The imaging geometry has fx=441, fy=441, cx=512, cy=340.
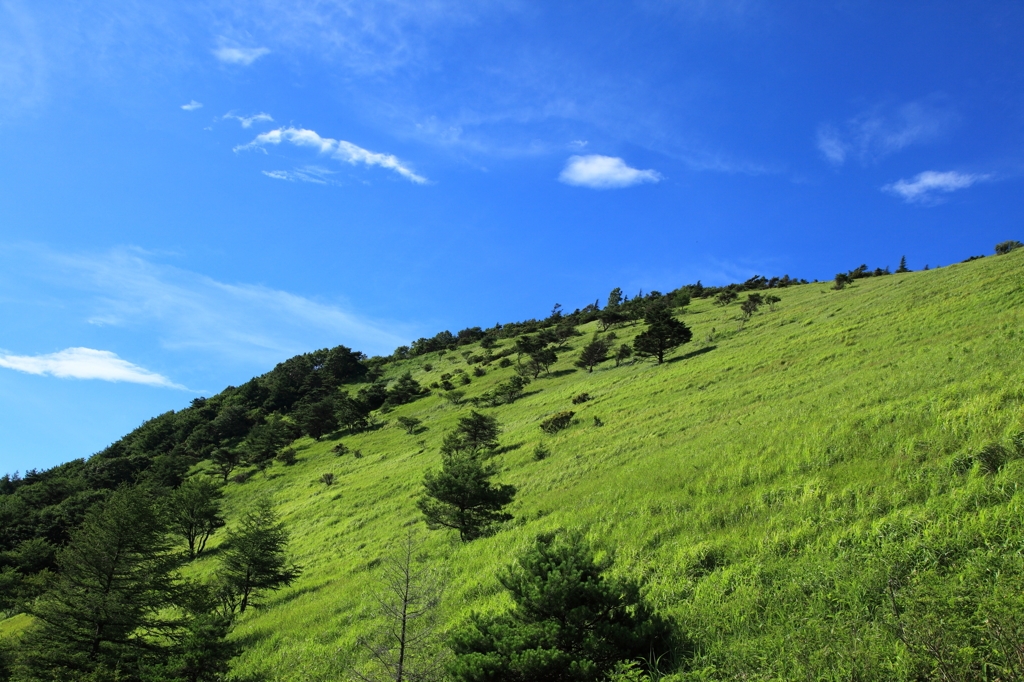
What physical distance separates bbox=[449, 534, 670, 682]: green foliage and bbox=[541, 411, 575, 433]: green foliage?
2323cm

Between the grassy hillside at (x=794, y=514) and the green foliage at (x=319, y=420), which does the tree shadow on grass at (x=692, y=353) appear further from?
the green foliage at (x=319, y=420)

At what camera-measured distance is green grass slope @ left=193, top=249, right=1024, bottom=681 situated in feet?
20.4

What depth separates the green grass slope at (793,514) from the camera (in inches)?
245

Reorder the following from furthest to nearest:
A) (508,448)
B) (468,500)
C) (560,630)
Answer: (508,448) < (468,500) < (560,630)

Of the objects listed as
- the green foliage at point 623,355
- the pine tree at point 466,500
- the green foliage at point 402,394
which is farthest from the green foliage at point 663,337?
the green foliage at point 402,394

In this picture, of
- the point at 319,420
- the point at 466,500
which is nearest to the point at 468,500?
the point at 466,500

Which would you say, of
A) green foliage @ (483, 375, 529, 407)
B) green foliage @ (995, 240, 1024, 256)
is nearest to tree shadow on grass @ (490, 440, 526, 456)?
green foliage @ (483, 375, 529, 407)

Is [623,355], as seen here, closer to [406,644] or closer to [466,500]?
[466,500]

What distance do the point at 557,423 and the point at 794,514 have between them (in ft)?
70.4

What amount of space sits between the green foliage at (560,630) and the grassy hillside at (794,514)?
3.04ft

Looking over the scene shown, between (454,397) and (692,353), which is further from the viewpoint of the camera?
(454,397)

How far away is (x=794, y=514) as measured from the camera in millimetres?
9945

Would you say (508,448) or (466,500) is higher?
(508,448)

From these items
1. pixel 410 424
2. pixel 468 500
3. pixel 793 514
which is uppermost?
pixel 410 424
